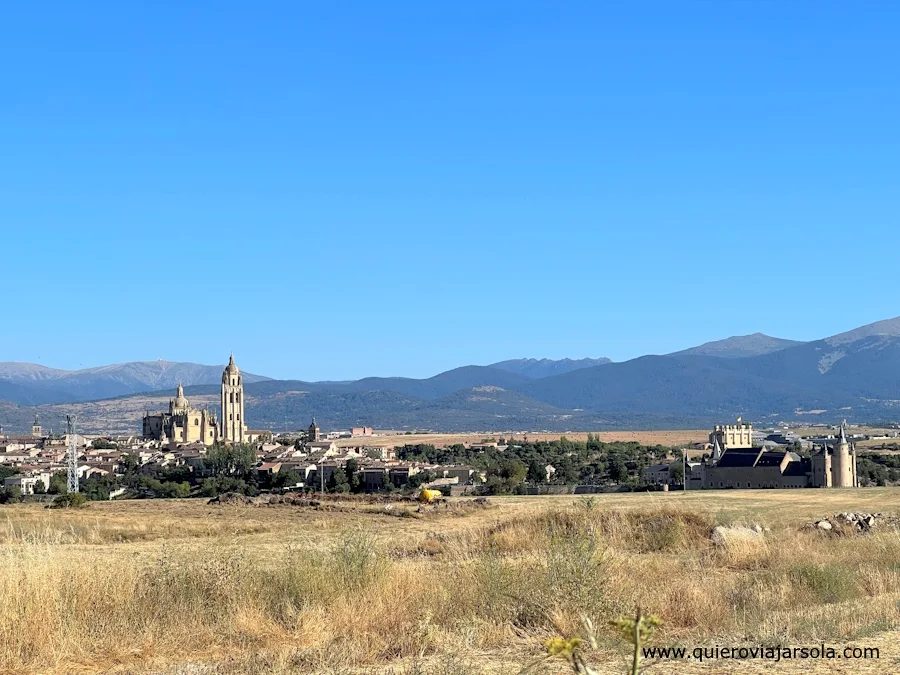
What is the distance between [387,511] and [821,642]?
3457 cm

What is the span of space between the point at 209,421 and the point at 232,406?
13.0 ft

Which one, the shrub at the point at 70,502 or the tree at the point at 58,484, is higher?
the shrub at the point at 70,502

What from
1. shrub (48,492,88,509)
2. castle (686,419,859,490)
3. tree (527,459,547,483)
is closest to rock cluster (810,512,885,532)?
shrub (48,492,88,509)

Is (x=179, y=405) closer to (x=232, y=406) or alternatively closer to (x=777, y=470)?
(x=232, y=406)

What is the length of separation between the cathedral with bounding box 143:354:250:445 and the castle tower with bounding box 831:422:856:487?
93.3 meters

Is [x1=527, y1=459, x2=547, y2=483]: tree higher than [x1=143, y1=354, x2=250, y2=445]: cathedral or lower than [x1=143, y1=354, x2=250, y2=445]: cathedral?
lower

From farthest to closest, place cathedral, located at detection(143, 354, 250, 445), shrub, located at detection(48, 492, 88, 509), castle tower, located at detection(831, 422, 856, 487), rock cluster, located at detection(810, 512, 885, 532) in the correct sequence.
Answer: cathedral, located at detection(143, 354, 250, 445), castle tower, located at detection(831, 422, 856, 487), shrub, located at detection(48, 492, 88, 509), rock cluster, located at detection(810, 512, 885, 532)

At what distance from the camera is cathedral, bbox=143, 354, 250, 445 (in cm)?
15512

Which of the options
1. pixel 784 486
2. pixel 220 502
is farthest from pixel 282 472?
pixel 784 486

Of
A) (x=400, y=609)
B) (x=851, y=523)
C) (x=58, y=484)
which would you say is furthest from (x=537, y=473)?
(x=400, y=609)

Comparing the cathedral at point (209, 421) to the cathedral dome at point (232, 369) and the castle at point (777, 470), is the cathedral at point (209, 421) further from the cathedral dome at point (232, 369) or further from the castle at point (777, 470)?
the castle at point (777, 470)

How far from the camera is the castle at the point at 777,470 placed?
75750 millimetres

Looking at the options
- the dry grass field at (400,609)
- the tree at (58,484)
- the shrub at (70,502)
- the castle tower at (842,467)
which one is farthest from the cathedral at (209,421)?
the dry grass field at (400,609)

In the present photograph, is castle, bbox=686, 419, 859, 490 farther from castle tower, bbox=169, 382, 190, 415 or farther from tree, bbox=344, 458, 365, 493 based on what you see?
castle tower, bbox=169, 382, 190, 415
